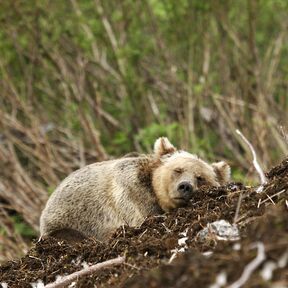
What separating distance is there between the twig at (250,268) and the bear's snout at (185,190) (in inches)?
134

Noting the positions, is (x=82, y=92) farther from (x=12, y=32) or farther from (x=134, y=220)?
(x=134, y=220)

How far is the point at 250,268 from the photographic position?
3.69m

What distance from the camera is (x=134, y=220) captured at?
7523 millimetres

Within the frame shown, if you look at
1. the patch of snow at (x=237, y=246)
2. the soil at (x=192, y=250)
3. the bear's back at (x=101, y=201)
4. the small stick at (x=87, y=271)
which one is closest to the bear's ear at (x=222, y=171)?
the bear's back at (x=101, y=201)

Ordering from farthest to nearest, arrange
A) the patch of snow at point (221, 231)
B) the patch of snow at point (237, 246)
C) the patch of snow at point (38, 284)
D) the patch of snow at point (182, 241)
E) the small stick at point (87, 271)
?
the patch of snow at point (38, 284) → the patch of snow at point (182, 241) → the small stick at point (87, 271) → the patch of snow at point (221, 231) → the patch of snow at point (237, 246)

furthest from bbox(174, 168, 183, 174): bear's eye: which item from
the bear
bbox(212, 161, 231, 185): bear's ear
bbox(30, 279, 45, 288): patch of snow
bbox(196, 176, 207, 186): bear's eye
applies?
bbox(30, 279, 45, 288): patch of snow

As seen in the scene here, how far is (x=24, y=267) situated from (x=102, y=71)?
9578 millimetres

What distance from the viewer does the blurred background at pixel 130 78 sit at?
1359 centimetres

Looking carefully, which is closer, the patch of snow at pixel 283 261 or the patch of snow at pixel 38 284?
the patch of snow at pixel 283 261

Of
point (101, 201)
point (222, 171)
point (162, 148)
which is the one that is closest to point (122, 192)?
point (101, 201)

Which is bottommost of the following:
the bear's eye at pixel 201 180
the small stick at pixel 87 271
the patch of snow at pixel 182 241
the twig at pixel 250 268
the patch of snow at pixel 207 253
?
the bear's eye at pixel 201 180

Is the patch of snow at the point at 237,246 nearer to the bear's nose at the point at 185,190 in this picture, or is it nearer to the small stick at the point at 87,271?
the small stick at the point at 87,271

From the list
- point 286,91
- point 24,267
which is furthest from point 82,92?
point 24,267

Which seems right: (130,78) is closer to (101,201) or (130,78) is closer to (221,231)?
(101,201)
